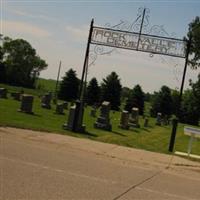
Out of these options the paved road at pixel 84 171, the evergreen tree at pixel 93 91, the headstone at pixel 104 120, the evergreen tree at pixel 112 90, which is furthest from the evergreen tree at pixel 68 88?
the paved road at pixel 84 171

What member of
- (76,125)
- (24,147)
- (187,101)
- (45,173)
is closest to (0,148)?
(24,147)

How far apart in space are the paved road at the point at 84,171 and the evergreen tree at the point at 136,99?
6764cm

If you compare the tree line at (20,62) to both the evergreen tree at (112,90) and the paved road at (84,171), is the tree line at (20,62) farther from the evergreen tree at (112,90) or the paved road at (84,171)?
the paved road at (84,171)

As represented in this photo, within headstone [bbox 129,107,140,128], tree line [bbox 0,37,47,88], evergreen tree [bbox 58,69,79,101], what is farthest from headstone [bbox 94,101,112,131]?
tree line [bbox 0,37,47,88]

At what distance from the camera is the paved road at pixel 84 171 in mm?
8180

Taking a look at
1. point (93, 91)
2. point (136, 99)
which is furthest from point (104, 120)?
point (136, 99)

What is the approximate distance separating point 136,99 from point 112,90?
14.0ft

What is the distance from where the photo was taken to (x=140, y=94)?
8575cm

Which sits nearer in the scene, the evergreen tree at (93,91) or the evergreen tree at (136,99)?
the evergreen tree at (93,91)

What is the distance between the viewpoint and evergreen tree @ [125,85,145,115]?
274 feet

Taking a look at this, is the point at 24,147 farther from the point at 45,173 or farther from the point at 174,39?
the point at 174,39

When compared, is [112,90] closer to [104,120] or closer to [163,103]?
[163,103]

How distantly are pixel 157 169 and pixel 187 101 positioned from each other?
71.5 m

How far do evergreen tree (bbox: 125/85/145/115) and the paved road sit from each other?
222 ft
